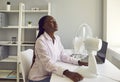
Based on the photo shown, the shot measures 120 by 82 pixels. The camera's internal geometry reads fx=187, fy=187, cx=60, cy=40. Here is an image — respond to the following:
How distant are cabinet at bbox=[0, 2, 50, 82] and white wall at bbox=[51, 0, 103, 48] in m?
0.28

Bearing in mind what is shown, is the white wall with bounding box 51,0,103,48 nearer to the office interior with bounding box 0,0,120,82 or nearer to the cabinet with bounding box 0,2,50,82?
the office interior with bounding box 0,0,120,82

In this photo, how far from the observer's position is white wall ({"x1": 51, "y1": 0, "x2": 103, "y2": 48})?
3648mm

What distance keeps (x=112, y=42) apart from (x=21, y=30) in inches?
68.1

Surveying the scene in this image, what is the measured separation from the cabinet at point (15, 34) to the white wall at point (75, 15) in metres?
0.28

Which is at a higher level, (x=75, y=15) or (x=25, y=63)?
(x=75, y=15)

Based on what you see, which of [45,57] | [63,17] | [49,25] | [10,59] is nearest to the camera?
[45,57]

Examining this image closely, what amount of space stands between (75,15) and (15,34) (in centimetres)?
126

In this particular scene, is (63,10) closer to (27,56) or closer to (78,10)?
(78,10)

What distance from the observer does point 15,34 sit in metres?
3.78

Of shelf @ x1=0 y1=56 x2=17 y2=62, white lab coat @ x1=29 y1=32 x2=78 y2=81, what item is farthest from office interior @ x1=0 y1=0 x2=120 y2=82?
white lab coat @ x1=29 y1=32 x2=78 y2=81

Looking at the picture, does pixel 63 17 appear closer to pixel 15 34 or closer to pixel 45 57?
pixel 15 34

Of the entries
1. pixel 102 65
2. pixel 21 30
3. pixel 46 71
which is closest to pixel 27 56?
pixel 46 71

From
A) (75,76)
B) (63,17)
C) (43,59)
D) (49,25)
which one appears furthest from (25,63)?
(63,17)

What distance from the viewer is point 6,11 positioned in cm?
355
